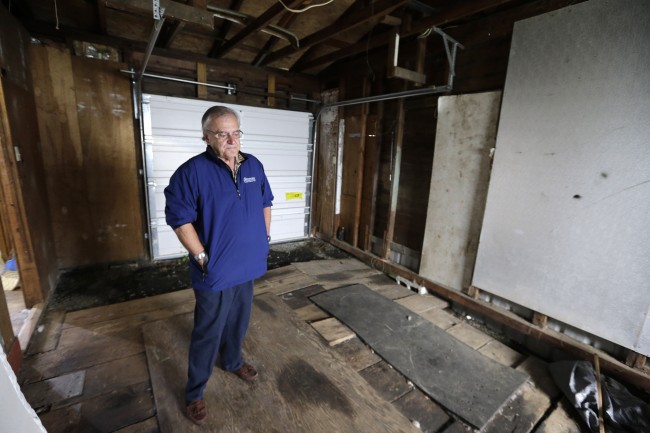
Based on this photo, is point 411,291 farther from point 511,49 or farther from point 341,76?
point 341,76

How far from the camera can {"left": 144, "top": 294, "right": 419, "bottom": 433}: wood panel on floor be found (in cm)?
164

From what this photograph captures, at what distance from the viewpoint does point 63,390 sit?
1.80 metres

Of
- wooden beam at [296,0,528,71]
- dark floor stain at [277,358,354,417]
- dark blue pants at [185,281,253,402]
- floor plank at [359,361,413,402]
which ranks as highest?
wooden beam at [296,0,528,71]

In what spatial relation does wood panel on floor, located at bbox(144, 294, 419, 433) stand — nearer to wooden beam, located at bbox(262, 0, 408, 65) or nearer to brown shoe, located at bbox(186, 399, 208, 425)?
brown shoe, located at bbox(186, 399, 208, 425)

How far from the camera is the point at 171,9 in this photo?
67.7 inches

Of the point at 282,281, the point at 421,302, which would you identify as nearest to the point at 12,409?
the point at 282,281

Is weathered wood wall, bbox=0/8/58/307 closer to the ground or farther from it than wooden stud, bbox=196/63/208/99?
closer to the ground

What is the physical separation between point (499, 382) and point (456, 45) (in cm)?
288

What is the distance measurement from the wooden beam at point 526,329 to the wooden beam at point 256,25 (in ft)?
9.33

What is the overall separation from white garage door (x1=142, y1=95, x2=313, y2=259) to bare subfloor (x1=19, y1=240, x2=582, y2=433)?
102 cm

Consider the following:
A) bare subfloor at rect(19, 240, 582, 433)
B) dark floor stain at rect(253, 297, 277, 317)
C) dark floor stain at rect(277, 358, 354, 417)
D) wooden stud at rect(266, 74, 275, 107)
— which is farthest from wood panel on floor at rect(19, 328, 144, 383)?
wooden stud at rect(266, 74, 275, 107)

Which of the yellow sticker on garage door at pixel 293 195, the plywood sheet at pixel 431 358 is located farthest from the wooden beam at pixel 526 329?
the yellow sticker on garage door at pixel 293 195

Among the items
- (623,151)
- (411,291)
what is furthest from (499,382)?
(623,151)

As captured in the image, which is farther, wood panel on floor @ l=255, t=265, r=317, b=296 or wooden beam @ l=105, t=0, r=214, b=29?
wood panel on floor @ l=255, t=265, r=317, b=296
